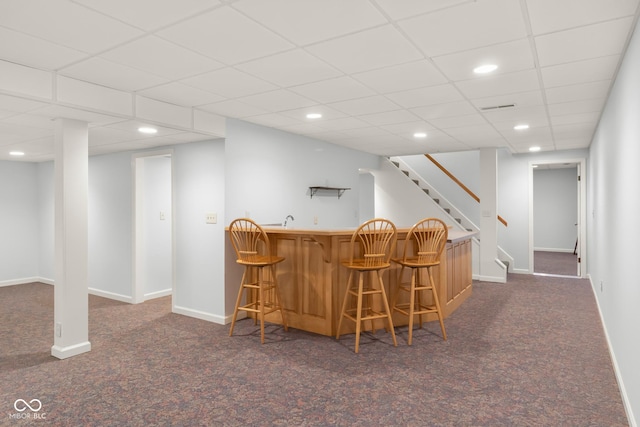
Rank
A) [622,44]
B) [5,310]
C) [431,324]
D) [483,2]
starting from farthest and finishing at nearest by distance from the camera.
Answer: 1. [5,310]
2. [431,324]
3. [622,44]
4. [483,2]

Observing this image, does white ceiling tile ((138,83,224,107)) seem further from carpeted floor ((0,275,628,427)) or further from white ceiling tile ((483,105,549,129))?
white ceiling tile ((483,105,549,129))

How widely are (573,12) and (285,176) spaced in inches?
150

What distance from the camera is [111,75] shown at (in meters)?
3.07

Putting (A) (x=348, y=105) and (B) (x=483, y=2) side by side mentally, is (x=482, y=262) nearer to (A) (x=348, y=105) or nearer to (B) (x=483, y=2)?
(A) (x=348, y=105)

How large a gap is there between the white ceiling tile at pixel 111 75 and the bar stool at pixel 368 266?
7.19 feet

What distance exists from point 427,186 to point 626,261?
6.38 m

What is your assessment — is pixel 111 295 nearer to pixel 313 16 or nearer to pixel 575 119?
pixel 313 16

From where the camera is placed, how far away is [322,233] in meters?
3.81

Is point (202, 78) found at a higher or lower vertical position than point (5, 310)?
higher

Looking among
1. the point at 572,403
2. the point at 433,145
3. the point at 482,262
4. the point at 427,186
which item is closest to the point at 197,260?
the point at 572,403

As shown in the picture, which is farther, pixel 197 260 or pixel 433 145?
pixel 433 145

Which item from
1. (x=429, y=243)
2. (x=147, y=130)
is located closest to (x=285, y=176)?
(x=147, y=130)

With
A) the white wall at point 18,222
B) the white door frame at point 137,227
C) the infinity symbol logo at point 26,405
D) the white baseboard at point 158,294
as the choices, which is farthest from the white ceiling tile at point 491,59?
the white wall at point 18,222

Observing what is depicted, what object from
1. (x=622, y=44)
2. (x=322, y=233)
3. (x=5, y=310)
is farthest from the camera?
(x=5, y=310)
